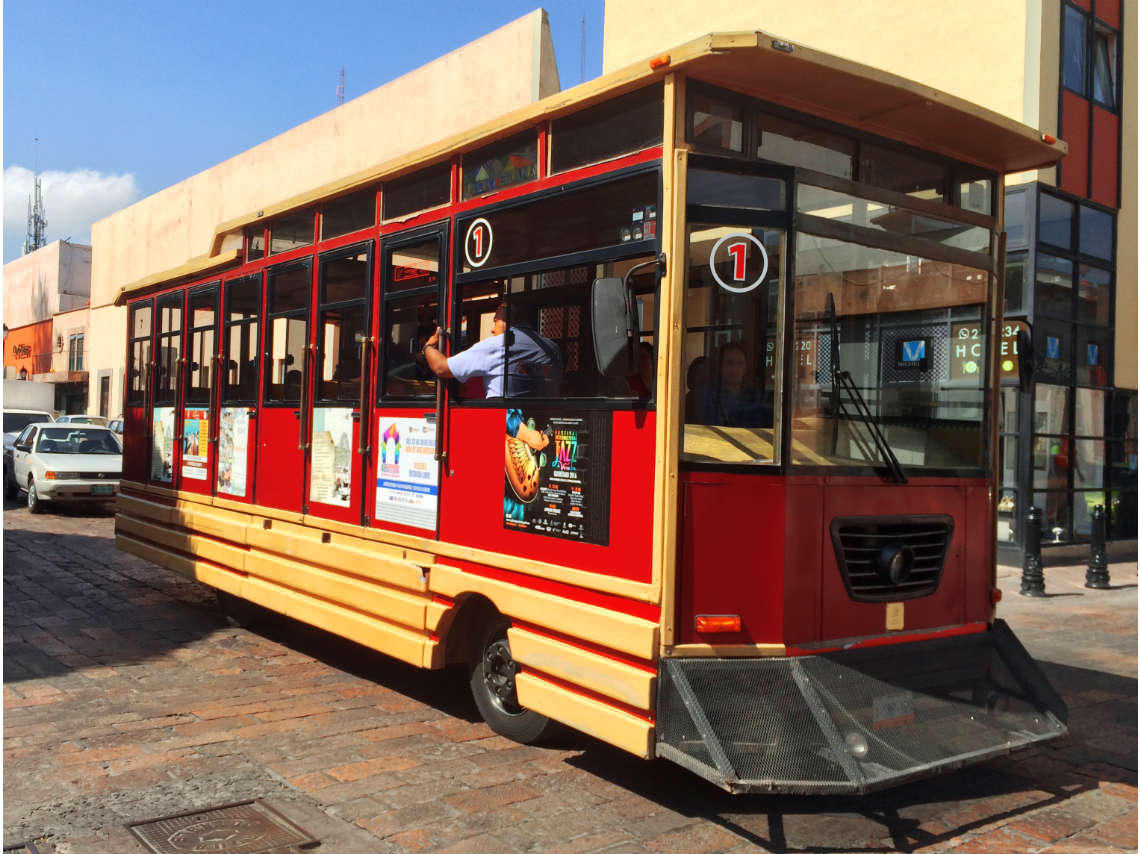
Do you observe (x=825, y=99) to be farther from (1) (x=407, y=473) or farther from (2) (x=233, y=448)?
(2) (x=233, y=448)

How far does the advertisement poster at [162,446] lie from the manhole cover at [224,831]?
5725mm

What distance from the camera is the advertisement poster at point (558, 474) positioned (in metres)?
4.96

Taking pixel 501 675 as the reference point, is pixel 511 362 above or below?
above

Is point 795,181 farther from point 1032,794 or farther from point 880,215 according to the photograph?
point 1032,794

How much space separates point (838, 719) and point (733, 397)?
55.3 inches

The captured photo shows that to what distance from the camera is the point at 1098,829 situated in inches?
186

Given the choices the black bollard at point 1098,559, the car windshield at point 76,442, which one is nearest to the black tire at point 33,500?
the car windshield at point 76,442

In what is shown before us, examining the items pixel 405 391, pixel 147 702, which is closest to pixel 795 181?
pixel 405 391

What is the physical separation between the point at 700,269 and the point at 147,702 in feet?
13.5

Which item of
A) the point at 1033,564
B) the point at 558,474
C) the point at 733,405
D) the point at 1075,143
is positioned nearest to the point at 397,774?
the point at 558,474

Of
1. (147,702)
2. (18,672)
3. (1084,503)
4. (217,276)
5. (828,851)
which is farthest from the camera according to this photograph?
(1084,503)

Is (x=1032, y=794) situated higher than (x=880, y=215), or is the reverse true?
(x=880, y=215)

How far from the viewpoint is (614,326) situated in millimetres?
4605

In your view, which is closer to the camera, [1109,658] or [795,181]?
[795,181]
